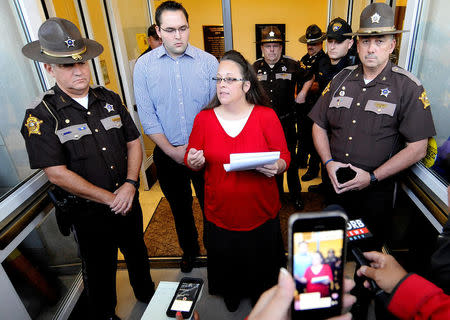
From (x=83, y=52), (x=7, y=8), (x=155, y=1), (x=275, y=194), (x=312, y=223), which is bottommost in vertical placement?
(x=275, y=194)

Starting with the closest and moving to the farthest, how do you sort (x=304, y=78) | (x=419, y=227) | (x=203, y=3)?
(x=419, y=227), (x=304, y=78), (x=203, y=3)

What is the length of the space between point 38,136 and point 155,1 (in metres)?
3.76

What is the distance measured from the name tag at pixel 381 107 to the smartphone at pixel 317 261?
3.81 ft

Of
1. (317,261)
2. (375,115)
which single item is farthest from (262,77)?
(317,261)

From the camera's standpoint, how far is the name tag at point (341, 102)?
1754mm

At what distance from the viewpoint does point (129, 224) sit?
1771 millimetres

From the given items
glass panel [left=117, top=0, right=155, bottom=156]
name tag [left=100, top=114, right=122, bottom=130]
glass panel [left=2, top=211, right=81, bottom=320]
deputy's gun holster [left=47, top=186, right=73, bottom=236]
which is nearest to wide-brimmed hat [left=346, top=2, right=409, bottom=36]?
name tag [left=100, top=114, right=122, bottom=130]

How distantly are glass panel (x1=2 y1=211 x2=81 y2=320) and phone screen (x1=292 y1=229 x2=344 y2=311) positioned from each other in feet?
5.27

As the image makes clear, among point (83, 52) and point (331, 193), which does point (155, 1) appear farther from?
point (331, 193)

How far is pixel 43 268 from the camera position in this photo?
6.47 ft

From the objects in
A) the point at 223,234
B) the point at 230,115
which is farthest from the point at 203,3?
the point at 223,234

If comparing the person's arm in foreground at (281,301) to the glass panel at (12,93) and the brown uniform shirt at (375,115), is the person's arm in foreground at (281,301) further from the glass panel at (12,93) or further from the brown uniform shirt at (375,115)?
the glass panel at (12,93)

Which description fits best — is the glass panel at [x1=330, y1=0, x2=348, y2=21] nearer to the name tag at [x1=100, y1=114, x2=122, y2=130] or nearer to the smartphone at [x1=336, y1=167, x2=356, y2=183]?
the smartphone at [x1=336, y1=167, x2=356, y2=183]

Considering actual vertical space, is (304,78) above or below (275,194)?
above
